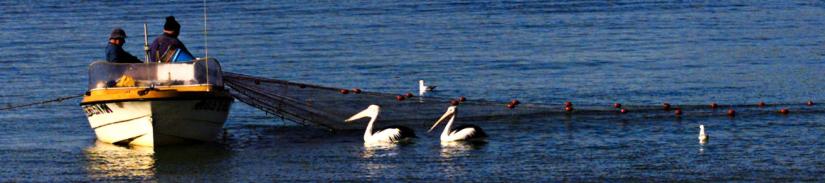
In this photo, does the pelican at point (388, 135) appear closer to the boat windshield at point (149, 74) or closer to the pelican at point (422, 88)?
the boat windshield at point (149, 74)

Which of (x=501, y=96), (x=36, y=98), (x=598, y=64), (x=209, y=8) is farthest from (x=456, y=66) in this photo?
(x=209, y=8)

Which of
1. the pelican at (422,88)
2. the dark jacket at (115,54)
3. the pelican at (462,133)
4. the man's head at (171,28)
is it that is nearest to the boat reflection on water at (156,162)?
the dark jacket at (115,54)

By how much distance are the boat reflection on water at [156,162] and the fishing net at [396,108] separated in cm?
198

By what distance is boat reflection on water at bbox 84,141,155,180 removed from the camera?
21359 mm

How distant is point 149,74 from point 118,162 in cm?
142

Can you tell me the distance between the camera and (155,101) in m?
22.5

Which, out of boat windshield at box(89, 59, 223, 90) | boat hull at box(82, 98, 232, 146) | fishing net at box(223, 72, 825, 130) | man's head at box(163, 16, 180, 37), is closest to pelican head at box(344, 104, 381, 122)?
fishing net at box(223, 72, 825, 130)

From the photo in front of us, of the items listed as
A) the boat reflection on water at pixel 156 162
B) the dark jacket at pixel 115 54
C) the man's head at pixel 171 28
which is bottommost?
the boat reflection on water at pixel 156 162

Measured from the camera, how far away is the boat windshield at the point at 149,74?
23.1 metres

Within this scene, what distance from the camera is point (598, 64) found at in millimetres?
35312

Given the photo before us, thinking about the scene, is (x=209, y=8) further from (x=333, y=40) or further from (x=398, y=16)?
(x=333, y=40)

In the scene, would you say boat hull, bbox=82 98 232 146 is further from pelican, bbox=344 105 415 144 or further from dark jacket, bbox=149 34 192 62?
pelican, bbox=344 105 415 144

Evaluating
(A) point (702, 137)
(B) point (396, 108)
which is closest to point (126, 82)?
(B) point (396, 108)

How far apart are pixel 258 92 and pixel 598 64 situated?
11426 mm
